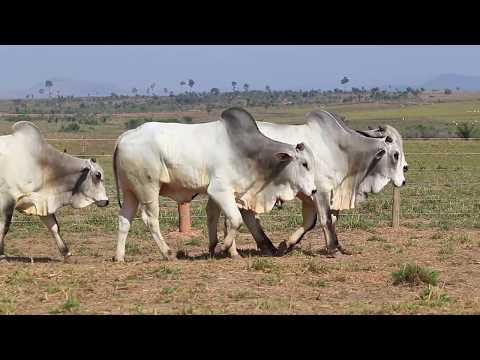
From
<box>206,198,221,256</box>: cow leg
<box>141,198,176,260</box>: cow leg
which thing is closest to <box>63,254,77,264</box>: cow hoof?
<box>141,198,176,260</box>: cow leg

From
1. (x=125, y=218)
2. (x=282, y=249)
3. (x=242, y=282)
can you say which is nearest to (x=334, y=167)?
(x=282, y=249)

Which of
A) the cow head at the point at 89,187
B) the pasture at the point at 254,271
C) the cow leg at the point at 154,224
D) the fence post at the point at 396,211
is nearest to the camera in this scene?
the pasture at the point at 254,271

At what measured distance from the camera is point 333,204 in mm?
10531

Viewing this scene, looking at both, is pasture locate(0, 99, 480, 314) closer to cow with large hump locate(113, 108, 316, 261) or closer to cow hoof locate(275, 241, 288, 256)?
cow hoof locate(275, 241, 288, 256)

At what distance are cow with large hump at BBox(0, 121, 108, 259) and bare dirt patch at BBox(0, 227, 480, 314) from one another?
581 mm

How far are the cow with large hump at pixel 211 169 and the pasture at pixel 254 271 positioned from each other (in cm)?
58

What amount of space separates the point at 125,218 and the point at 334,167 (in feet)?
8.20

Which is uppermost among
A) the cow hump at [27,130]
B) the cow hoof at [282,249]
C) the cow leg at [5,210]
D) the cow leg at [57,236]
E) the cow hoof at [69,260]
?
the cow hump at [27,130]

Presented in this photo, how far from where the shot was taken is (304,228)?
34.3ft

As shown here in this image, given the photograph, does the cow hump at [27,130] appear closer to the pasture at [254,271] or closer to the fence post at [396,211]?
the pasture at [254,271]

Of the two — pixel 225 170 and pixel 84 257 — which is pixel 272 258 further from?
pixel 84 257

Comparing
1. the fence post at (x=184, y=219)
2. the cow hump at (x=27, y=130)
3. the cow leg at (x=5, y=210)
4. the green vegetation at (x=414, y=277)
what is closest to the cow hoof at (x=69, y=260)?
the cow leg at (x=5, y=210)

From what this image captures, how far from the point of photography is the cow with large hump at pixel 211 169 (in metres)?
9.56
